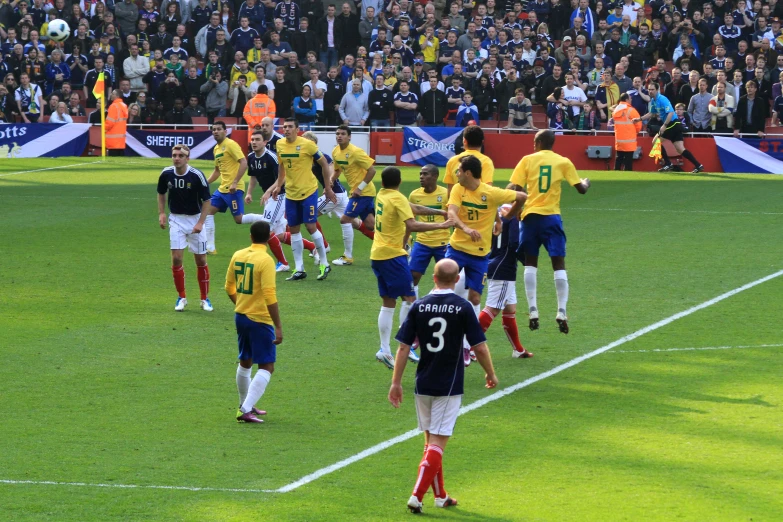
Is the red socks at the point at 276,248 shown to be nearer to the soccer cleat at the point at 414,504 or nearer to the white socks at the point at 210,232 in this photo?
the white socks at the point at 210,232

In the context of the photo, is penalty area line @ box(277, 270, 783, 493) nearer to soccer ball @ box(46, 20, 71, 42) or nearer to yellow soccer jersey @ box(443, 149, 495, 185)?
yellow soccer jersey @ box(443, 149, 495, 185)

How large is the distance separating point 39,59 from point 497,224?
90.2ft

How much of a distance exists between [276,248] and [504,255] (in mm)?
6328

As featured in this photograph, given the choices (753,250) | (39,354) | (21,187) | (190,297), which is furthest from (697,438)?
(21,187)

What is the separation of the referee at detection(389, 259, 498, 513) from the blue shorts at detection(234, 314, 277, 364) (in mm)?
2387

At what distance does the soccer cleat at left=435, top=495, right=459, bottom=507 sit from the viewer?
8.70 metres

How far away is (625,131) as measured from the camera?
3061 centimetres

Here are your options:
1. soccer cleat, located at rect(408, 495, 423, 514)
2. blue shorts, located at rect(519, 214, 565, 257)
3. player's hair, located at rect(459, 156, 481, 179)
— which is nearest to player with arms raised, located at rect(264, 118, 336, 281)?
blue shorts, located at rect(519, 214, 565, 257)

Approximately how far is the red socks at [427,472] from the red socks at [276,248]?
10.2m

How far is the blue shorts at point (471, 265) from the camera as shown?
41.2ft

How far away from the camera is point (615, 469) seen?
9492 mm

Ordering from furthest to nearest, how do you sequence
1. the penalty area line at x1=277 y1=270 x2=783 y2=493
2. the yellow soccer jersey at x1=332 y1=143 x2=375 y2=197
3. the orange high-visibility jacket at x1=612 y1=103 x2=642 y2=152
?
the orange high-visibility jacket at x1=612 y1=103 x2=642 y2=152 → the yellow soccer jersey at x1=332 y1=143 x2=375 y2=197 → the penalty area line at x1=277 y1=270 x2=783 y2=493

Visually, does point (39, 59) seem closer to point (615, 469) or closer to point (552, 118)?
point (552, 118)

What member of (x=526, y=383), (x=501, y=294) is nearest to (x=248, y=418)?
(x=526, y=383)
